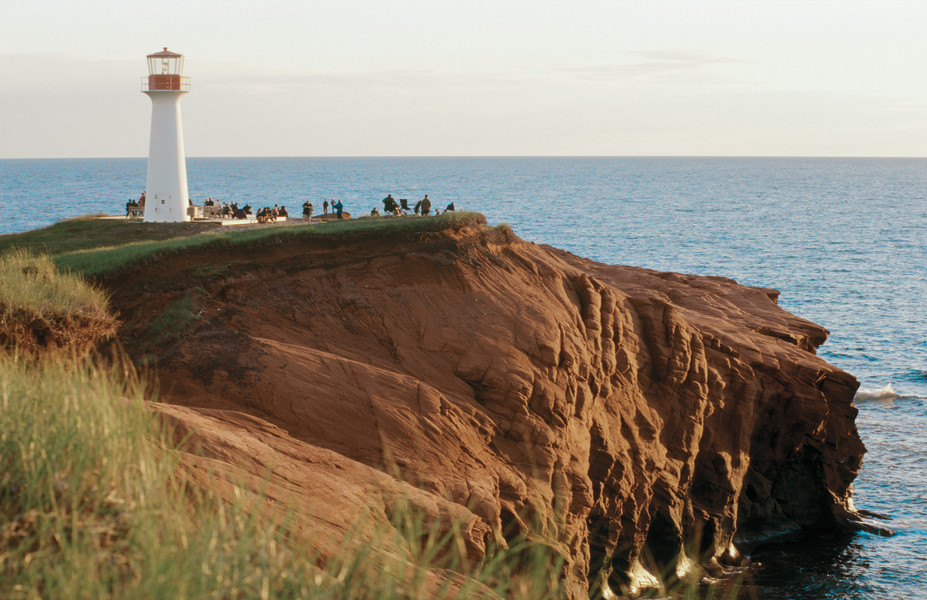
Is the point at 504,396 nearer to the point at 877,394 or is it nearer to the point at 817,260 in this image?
the point at 877,394

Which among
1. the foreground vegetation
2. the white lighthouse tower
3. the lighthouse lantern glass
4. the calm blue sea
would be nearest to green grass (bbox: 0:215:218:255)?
the white lighthouse tower

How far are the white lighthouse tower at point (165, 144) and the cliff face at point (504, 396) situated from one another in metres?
22.2

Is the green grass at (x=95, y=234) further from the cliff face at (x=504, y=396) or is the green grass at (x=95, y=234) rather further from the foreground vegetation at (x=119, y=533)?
the foreground vegetation at (x=119, y=533)

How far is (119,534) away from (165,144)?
40.7 metres

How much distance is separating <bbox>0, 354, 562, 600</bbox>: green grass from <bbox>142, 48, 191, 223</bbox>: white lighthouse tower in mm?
A: 37877

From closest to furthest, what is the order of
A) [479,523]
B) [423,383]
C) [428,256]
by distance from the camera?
[479,523]
[423,383]
[428,256]

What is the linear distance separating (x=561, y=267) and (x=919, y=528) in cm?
1488

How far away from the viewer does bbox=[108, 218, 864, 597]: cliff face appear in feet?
57.3

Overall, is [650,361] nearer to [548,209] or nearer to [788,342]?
[788,342]

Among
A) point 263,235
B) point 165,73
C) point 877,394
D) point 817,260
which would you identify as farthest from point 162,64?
point 817,260

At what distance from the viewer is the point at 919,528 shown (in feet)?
91.7

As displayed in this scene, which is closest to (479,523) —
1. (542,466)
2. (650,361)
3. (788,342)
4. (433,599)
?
(542,466)

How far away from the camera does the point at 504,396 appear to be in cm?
2023

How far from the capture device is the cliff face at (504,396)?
687 inches
